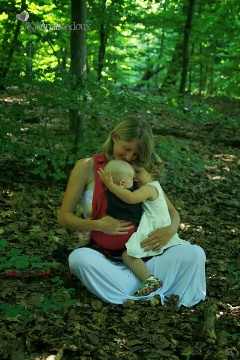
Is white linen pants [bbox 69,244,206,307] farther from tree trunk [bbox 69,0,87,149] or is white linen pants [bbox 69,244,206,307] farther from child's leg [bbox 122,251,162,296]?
tree trunk [bbox 69,0,87,149]

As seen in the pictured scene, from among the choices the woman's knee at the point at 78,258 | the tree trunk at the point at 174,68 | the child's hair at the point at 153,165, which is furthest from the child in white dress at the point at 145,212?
the tree trunk at the point at 174,68

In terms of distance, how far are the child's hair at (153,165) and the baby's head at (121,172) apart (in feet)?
0.52

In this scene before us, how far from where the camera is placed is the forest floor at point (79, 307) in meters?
2.76

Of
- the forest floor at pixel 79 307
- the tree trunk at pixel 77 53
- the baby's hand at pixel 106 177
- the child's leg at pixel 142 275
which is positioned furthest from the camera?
the tree trunk at pixel 77 53

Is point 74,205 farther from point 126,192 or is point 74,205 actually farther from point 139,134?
point 139,134

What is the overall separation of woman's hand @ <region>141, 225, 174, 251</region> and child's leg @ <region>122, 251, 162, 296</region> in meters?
0.12

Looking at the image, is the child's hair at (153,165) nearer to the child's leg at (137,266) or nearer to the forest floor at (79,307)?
the child's leg at (137,266)

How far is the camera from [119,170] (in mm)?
3340

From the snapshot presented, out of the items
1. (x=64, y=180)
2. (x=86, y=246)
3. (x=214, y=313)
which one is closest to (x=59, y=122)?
(x=64, y=180)

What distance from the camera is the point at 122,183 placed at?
11.0 feet

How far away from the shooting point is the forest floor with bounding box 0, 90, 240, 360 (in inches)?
109

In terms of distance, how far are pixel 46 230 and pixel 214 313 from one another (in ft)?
6.80

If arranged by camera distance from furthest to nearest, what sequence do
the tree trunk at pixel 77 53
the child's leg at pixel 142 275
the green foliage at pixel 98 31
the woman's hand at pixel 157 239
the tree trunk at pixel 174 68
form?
the tree trunk at pixel 174 68, the green foliage at pixel 98 31, the tree trunk at pixel 77 53, the woman's hand at pixel 157 239, the child's leg at pixel 142 275

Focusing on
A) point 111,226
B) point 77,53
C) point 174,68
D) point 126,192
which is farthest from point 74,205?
point 174,68
